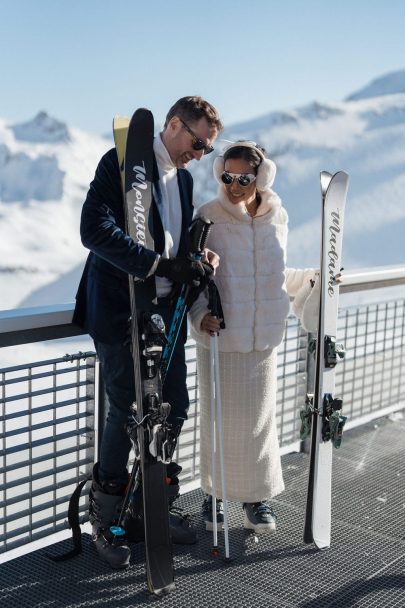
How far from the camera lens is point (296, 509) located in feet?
8.98

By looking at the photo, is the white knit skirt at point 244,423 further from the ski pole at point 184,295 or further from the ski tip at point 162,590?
the ski tip at point 162,590

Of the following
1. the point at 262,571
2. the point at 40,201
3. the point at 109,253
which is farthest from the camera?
the point at 40,201

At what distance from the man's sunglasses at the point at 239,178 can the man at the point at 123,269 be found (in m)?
0.12

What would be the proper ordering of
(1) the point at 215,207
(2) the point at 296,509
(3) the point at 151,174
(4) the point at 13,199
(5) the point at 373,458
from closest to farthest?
(3) the point at 151,174
(1) the point at 215,207
(2) the point at 296,509
(5) the point at 373,458
(4) the point at 13,199

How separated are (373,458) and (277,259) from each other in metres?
1.30

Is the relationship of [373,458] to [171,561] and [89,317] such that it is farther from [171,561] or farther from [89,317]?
[89,317]

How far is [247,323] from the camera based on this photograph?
7.79ft

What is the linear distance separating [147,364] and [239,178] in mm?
638

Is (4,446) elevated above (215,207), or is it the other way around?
(215,207)

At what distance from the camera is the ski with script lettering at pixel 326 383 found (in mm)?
2447

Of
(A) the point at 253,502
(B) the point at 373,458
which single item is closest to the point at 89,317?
(A) the point at 253,502

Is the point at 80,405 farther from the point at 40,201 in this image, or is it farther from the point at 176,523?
the point at 40,201

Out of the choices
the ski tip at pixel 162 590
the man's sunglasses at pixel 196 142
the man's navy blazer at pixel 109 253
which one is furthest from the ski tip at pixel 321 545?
the man's sunglasses at pixel 196 142

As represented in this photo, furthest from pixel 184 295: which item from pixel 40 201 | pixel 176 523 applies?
pixel 40 201
